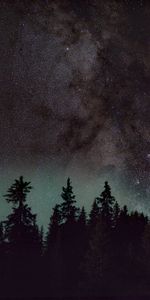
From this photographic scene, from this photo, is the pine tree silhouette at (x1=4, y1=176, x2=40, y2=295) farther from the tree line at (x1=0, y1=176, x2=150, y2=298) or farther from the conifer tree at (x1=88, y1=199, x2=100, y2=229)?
the conifer tree at (x1=88, y1=199, x2=100, y2=229)

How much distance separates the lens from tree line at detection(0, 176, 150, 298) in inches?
1694

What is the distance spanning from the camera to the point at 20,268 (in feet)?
144

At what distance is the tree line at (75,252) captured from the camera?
1694 inches

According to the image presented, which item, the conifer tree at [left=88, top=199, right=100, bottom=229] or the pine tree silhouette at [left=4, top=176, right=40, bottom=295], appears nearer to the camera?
the pine tree silhouette at [left=4, top=176, right=40, bottom=295]

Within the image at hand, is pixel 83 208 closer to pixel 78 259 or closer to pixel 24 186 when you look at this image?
pixel 78 259

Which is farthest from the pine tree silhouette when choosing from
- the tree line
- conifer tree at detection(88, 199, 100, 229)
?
conifer tree at detection(88, 199, 100, 229)

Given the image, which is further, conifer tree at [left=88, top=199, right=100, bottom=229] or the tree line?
conifer tree at [left=88, top=199, right=100, bottom=229]

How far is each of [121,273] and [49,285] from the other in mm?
8471

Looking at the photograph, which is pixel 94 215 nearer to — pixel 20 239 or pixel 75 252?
pixel 75 252

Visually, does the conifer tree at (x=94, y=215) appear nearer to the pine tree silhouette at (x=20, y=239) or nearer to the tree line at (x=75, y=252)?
the tree line at (x=75, y=252)

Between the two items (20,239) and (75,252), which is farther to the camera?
(75,252)

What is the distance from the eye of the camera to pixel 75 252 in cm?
5109

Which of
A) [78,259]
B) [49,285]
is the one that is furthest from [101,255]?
[49,285]

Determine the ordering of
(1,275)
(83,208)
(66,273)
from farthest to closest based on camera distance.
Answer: (83,208)
(66,273)
(1,275)
